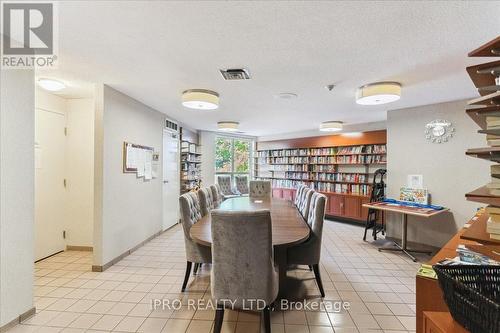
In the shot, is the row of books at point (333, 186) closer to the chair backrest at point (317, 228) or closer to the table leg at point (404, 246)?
the table leg at point (404, 246)

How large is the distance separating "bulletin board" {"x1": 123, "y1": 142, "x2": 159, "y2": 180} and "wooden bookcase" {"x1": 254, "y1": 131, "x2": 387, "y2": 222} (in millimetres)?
4210

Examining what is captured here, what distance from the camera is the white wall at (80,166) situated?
385cm

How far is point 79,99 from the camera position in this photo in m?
3.84

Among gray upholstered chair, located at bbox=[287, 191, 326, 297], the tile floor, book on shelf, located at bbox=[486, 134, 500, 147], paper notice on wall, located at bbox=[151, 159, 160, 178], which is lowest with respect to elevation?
the tile floor

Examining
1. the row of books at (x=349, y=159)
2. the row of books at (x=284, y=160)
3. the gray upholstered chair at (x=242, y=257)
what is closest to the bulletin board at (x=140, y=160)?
the gray upholstered chair at (x=242, y=257)

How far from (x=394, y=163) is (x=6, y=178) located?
5.08m

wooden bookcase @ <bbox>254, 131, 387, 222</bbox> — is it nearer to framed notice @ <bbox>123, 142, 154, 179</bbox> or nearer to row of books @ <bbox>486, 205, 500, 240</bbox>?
framed notice @ <bbox>123, 142, 154, 179</bbox>

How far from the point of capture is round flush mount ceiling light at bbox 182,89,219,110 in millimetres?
3219

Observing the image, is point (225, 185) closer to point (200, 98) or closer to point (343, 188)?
point (343, 188)

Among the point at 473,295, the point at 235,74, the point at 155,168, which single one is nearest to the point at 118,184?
the point at 155,168

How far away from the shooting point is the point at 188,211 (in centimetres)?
267

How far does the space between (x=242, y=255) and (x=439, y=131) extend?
152 inches

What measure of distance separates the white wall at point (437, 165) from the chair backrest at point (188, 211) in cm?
349

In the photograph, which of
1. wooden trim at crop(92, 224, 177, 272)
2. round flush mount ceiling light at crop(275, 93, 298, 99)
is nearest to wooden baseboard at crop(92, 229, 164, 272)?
wooden trim at crop(92, 224, 177, 272)
